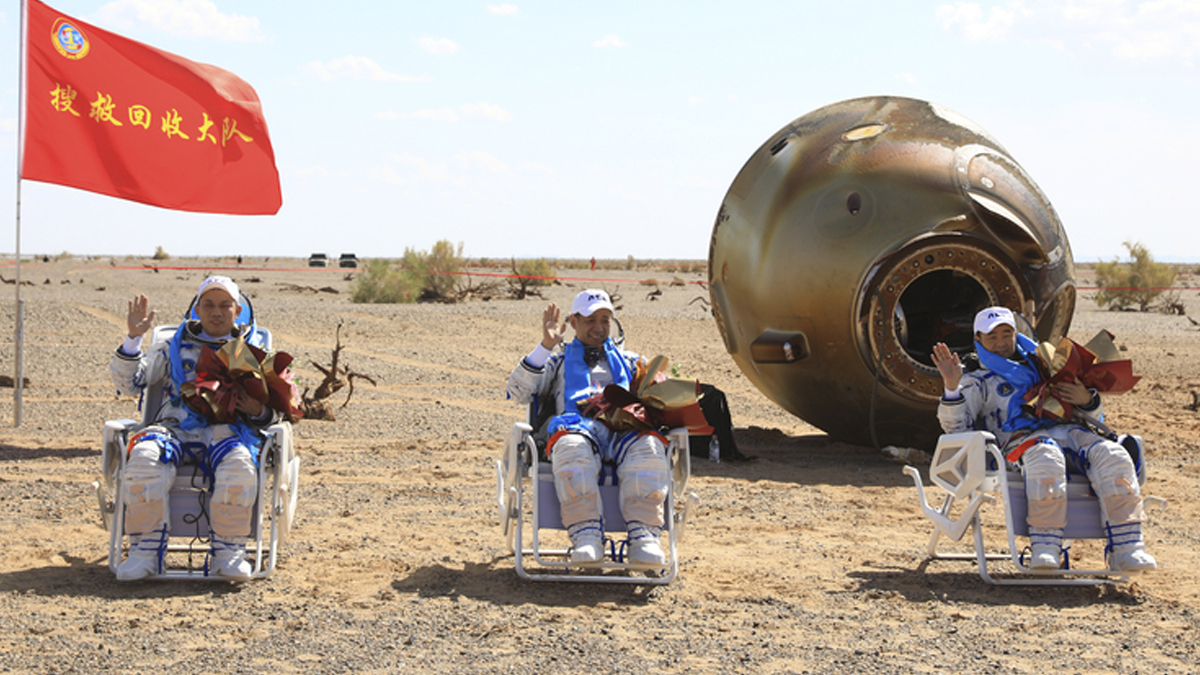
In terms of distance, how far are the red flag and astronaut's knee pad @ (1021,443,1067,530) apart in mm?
7835

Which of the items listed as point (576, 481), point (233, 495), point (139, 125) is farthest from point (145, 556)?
point (139, 125)

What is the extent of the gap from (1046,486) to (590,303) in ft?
7.95

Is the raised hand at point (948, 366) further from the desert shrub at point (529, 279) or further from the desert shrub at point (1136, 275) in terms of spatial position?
the desert shrub at point (1136, 275)

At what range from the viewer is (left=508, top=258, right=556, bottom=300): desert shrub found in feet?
88.2

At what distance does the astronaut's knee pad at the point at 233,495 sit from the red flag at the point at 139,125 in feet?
18.5

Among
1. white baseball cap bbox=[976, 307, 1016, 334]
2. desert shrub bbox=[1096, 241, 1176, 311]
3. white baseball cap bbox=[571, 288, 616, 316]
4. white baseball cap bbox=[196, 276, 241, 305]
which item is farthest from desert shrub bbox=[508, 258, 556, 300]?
white baseball cap bbox=[976, 307, 1016, 334]

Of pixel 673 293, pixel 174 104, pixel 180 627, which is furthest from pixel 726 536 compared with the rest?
pixel 673 293

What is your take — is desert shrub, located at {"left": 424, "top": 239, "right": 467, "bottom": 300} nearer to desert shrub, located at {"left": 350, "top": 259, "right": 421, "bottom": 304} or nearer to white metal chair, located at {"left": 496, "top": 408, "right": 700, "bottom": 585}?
desert shrub, located at {"left": 350, "top": 259, "right": 421, "bottom": 304}

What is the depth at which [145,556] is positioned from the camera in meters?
Result: 5.34

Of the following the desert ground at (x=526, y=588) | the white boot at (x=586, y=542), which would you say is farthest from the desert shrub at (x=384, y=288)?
the white boot at (x=586, y=542)

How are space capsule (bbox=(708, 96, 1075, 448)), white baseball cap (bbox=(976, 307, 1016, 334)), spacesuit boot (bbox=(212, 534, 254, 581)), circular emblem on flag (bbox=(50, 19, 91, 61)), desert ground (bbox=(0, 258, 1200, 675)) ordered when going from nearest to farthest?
1. desert ground (bbox=(0, 258, 1200, 675))
2. spacesuit boot (bbox=(212, 534, 254, 581))
3. white baseball cap (bbox=(976, 307, 1016, 334))
4. space capsule (bbox=(708, 96, 1075, 448))
5. circular emblem on flag (bbox=(50, 19, 91, 61))

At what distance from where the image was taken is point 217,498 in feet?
17.5

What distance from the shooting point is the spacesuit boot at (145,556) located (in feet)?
17.4

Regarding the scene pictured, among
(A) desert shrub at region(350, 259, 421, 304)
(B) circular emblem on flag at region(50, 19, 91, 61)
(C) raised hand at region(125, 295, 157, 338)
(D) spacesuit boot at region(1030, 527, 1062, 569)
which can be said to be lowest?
(D) spacesuit boot at region(1030, 527, 1062, 569)
